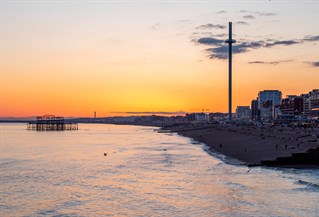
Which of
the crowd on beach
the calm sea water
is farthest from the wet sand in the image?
the calm sea water

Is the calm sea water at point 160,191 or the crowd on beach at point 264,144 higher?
the crowd on beach at point 264,144

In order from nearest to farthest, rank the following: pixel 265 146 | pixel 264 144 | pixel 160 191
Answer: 1. pixel 160 191
2. pixel 265 146
3. pixel 264 144

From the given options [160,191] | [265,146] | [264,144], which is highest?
[264,144]

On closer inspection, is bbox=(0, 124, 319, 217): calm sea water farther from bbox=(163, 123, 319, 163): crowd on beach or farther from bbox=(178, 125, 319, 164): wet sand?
bbox=(163, 123, 319, 163): crowd on beach

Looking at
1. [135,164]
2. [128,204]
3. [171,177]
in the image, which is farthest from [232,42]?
[128,204]

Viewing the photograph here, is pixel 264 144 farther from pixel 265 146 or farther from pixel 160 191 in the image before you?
pixel 160 191

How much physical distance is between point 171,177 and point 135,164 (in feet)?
45.8

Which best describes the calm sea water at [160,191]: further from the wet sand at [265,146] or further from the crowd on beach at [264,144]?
the crowd on beach at [264,144]

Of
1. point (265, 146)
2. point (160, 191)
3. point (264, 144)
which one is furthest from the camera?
point (264, 144)

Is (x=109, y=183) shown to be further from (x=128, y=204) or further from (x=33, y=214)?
(x=33, y=214)

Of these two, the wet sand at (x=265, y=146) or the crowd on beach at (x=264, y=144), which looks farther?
the crowd on beach at (x=264, y=144)

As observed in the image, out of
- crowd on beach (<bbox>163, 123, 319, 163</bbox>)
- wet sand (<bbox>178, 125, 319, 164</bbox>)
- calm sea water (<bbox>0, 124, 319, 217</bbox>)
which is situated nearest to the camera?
calm sea water (<bbox>0, 124, 319, 217</bbox>)

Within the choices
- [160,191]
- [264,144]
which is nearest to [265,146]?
[264,144]

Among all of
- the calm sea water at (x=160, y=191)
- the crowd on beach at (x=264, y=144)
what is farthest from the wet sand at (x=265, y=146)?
the calm sea water at (x=160, y=191)
